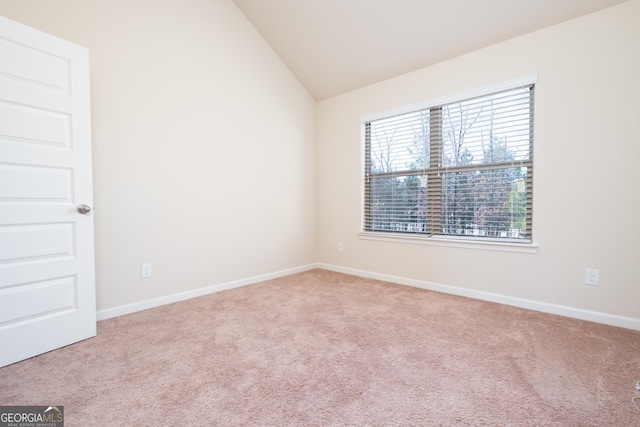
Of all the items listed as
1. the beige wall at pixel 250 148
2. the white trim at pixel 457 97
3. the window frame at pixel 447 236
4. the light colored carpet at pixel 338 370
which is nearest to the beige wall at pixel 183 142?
the beige wall at pixel 250 148

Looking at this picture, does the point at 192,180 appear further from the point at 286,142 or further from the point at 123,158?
the point at 286,142

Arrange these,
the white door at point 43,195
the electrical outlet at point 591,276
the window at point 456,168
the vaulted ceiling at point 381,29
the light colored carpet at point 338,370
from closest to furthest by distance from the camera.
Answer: the light colored carpet at point 338,370 → the white door at point 43,195 → the electrical outlet at point 591,276 → the vaulted ceiling at point 381,29 → the window at point 456,168

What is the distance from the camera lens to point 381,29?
9.65 feet

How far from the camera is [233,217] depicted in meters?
3.23

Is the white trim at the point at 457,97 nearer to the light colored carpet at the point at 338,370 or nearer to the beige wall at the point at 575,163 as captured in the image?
the beige wall at the point at 575,163

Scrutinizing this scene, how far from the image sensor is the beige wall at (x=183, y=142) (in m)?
2.32

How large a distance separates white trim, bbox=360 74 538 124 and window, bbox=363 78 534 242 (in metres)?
0.01

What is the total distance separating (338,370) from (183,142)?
241 centimetres

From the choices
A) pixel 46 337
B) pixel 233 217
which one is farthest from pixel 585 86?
pixel 46 337

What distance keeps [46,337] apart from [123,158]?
138 centimetres

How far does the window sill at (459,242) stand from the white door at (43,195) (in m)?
2.81

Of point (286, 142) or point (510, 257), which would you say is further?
point (286, 142)

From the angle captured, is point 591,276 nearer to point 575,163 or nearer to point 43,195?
point 575,163

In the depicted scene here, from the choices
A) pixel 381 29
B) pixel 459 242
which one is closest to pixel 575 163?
pixel 459 242
